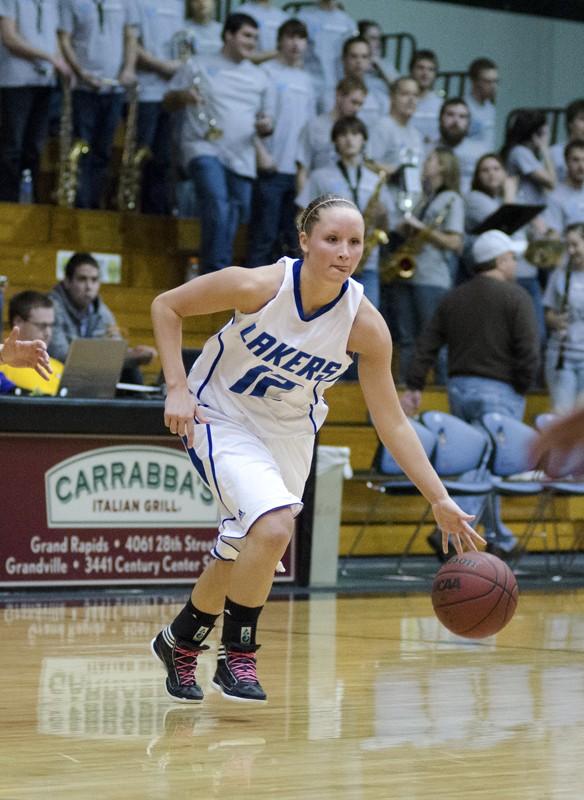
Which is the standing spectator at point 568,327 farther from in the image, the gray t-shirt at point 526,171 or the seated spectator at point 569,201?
the gray t-shirt at point 526,171

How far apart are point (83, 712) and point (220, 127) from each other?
23.2 ft

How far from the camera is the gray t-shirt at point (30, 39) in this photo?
10812 millimetres

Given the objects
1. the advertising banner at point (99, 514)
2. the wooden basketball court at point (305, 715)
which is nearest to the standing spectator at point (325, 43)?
the advertising banner at point (99, 514)

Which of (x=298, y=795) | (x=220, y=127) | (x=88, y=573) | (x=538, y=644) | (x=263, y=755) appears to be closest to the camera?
(x=298, y=795)

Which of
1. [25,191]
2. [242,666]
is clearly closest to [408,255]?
[25,191]

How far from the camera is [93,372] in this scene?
321 inches

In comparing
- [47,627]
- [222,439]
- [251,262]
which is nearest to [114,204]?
[251,262]

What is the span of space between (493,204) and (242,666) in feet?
26.3

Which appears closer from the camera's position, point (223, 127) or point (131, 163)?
point (223, 127)

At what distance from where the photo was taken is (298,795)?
355 centimetres

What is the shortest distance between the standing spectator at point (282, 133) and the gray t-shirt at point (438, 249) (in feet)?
3.73

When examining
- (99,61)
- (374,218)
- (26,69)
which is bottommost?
(374,218)

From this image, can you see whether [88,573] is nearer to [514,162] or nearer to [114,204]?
[114,204]

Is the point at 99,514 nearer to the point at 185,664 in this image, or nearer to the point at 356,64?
the point at 185,664
